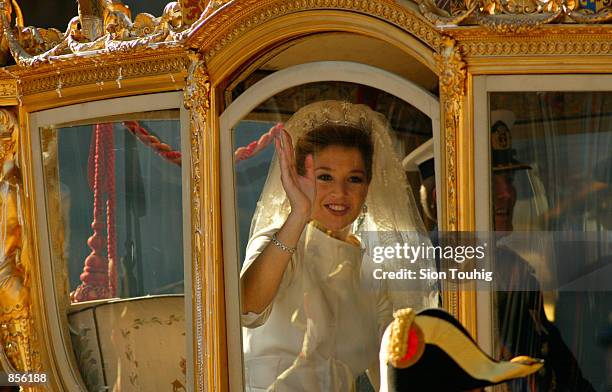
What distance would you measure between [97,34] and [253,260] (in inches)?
35.3

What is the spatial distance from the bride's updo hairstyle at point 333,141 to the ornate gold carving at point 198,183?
33cm

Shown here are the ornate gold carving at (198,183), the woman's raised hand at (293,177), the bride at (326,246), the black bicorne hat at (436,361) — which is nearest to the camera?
the black bicorne hat at (436,361)

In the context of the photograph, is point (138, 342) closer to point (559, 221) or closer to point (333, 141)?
point (333, 141)

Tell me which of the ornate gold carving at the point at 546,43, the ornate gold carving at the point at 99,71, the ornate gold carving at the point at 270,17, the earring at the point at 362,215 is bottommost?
the earring at the point at 362,215

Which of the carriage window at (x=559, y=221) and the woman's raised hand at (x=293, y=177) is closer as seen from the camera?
the carriage window at (x=559, y=221)

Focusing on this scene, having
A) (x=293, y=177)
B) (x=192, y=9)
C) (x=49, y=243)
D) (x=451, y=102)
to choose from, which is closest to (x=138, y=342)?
(x=49, y=243)

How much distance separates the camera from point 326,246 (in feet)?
13.1

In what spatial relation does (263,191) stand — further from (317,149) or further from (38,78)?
(38,78)

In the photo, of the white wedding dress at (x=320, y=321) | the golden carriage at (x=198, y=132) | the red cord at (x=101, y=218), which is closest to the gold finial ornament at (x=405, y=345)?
the golden carriage at (x=198, y=132)

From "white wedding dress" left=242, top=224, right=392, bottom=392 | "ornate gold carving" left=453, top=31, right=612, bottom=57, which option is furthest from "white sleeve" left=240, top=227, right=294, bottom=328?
"ornate gold carving" left=453, top=31, right=612, bottom=57

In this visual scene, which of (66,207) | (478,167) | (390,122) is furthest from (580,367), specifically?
(66,207)

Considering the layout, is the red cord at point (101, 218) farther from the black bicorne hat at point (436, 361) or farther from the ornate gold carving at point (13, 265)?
the black bicorne hat at point (436, 361)

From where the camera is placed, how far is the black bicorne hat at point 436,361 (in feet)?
9.18

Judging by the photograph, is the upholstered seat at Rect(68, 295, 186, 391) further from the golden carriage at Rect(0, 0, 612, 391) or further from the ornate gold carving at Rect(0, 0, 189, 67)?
the ornate gold carving at Rect(0, 0, 189, 67)
